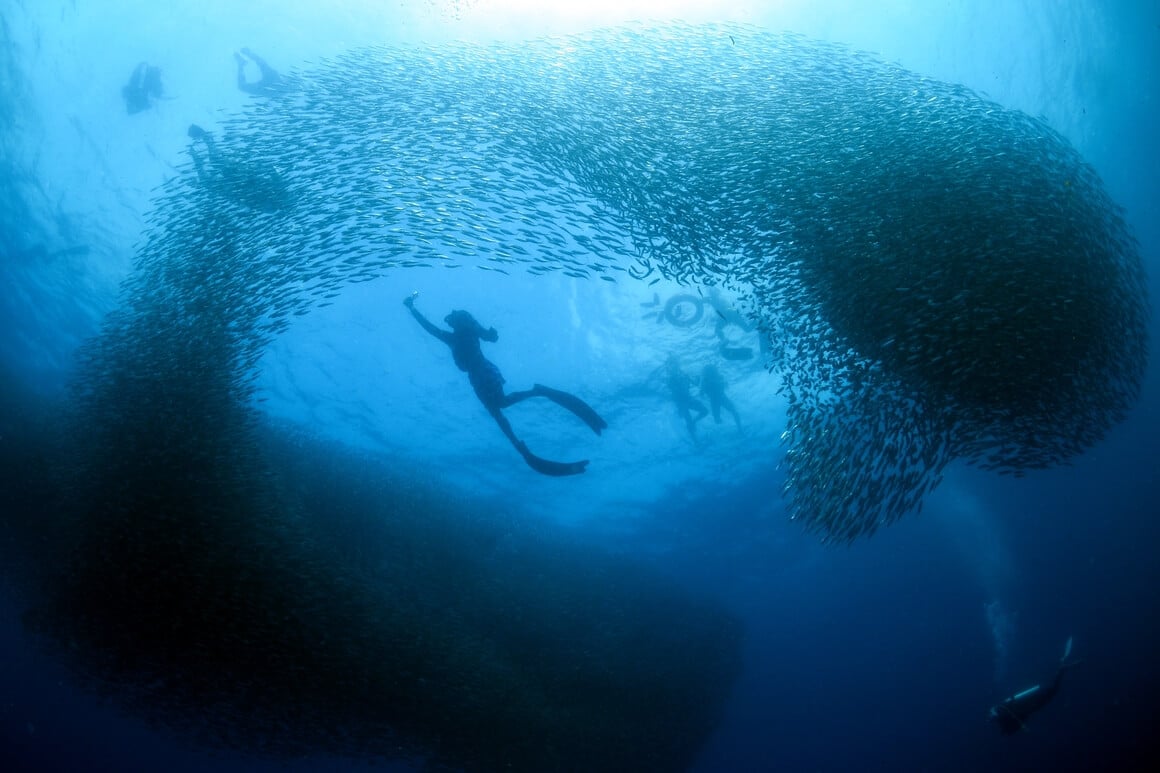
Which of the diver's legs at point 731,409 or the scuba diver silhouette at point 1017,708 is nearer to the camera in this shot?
the scuba diver silhouette at point 1017,708

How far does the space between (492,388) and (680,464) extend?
12485mm

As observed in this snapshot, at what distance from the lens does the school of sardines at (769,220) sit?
24.0 ft

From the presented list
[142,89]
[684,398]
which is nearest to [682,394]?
[684,398]

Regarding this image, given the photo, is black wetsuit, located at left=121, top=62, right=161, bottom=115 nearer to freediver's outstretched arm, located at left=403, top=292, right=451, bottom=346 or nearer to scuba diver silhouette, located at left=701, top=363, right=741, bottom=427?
freediver's outstretched arm, located at left=403, top=292, right=451, bottom=346

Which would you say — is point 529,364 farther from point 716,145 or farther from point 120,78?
point 120,78

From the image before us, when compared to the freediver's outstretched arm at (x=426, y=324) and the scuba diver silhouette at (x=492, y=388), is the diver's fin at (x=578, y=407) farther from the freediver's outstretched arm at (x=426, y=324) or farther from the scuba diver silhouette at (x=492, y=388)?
the freediver's outstretched arm at (x=426, y=324)

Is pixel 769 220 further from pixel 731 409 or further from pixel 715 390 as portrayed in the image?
pixel 731 409

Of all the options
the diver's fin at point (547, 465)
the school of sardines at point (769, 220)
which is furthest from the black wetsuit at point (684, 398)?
the diver's fin at point (547, 465)

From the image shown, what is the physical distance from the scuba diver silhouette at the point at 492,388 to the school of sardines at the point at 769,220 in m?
1.71

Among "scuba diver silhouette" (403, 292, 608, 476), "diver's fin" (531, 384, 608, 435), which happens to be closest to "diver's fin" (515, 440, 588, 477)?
"scuba diver silhouette" (403, 292, 608, 476)

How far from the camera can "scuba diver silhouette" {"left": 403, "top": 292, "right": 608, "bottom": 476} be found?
31.2 ft

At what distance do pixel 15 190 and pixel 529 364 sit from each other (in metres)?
12.1

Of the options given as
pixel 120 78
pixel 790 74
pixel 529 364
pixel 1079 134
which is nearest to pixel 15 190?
pixel 120 78

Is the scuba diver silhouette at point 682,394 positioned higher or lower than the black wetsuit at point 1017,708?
higher
